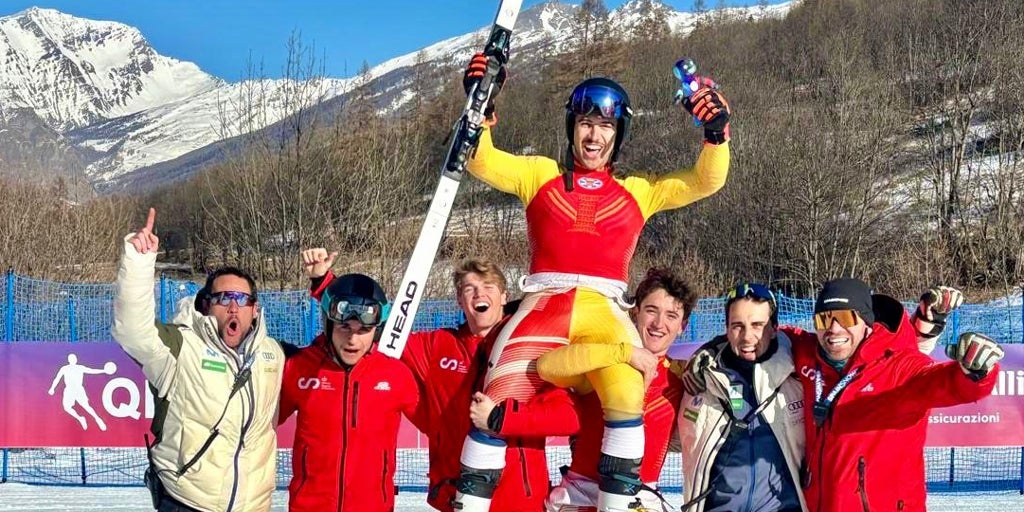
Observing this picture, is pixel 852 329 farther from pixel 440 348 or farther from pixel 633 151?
pixel 633 151

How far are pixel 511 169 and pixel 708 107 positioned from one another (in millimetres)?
960

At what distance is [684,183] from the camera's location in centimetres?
429

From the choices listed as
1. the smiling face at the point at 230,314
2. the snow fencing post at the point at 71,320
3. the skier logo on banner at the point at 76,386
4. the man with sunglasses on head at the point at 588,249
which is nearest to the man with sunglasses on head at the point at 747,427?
the man with sunglasses on head at the point at 588,249

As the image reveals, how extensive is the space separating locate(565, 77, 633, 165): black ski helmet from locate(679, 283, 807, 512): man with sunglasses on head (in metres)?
0.99

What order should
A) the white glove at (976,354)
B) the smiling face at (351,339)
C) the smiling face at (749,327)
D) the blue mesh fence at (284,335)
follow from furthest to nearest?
the blue mesh fence at (284,335) < the smiling face at (351,339) < the smiling face at (749,327) < the white glove at (976,354)

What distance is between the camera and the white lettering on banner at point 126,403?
7.64 m

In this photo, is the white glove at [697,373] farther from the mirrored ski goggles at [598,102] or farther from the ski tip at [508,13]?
the ski tip at [508,13]

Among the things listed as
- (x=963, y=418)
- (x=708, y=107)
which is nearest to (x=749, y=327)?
(x=708, y=107)

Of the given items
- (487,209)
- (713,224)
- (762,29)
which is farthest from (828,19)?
(487,209)

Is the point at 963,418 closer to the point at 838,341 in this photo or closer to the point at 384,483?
the point at 838,341

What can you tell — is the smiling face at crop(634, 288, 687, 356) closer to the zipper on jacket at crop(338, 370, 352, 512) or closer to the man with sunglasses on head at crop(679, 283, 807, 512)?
the man with sunglasses on head at crop(679, 283, 807, 512)

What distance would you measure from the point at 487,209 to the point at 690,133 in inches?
346

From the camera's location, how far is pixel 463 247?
30.0m

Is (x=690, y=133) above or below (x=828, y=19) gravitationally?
below
